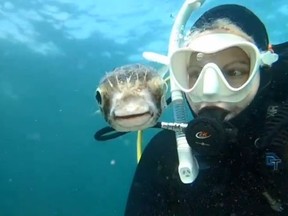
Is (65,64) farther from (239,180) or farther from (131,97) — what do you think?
(131,97)

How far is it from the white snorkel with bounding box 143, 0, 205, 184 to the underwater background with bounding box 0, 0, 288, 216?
795 millimetres

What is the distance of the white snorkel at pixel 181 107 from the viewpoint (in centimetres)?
342

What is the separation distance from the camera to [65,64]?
25953 millimetres

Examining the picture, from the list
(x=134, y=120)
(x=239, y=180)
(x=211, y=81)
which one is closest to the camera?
(x=134, y=120)

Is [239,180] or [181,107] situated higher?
[181,107]

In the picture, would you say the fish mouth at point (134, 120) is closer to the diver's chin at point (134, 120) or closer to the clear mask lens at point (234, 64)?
the diver's chin at point (134, 120)

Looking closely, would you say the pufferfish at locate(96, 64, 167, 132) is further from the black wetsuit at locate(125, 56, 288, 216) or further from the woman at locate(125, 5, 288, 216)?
the black wetsuit at locate(125, 56, 288, 216)

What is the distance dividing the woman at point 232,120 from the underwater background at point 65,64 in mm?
989

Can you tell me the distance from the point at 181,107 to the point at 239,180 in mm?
837

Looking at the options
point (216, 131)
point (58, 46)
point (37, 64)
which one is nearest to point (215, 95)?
point (216, 131)

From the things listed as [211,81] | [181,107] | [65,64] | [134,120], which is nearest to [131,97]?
[134,120]

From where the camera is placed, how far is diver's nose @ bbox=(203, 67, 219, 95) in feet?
11.2

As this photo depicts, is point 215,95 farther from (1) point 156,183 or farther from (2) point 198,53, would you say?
(1) point 156,183

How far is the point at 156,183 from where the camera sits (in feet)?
13.7
